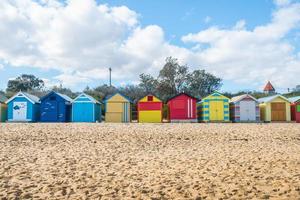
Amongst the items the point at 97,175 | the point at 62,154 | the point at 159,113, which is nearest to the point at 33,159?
the point at 62,154

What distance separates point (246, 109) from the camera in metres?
25.6

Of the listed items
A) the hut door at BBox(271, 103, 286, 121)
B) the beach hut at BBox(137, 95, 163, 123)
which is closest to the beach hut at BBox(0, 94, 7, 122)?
the beach hut at BBox(137, 95, 163, 123)

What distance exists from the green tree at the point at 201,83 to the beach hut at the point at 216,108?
65.1 feet

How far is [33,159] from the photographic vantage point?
7.45 meters

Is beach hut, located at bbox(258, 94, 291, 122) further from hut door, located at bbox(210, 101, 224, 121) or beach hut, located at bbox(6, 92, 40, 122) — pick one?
beach hut, located at bbox(6, 92, 40, 122)

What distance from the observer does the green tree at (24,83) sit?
188 ft

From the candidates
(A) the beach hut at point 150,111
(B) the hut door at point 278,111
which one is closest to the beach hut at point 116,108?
(A) the beach hut at point 150,111

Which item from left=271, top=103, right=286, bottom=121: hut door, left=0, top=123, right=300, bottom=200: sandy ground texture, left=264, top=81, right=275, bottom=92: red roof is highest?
left=264, top=81, right=275, bottom=92: red roof

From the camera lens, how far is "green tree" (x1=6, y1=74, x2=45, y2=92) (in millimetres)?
57281

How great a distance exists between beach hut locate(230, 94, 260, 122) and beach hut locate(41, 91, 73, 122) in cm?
1499

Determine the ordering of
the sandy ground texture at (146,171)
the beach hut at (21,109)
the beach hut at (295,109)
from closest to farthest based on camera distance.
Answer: the sandy ground texture at (146,171) < the beach hut at (21,109) < the beach hut at (295,109)

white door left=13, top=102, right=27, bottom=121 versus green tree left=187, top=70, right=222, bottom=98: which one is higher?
green tree left=187, top=70, right=222, bottom=98

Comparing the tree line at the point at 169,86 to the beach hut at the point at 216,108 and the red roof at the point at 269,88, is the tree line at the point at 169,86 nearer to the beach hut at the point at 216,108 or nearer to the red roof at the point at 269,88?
the red roof at the point at 269,88

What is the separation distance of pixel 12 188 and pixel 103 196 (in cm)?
165
